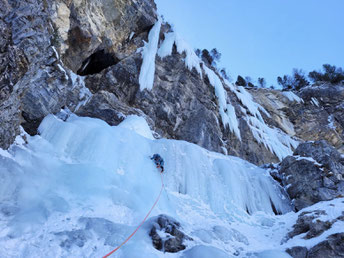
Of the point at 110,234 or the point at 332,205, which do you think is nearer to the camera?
the point at 110,234

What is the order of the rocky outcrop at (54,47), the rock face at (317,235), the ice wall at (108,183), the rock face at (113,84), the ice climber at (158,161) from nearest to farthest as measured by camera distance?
the ice wall at (108,183)
the rocky outcrop at (54,47)
the rock face at (317,235)
the rock face at (113,84)
the ice climber at (158,161)

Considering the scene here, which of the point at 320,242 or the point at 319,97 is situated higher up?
the point at 319,97

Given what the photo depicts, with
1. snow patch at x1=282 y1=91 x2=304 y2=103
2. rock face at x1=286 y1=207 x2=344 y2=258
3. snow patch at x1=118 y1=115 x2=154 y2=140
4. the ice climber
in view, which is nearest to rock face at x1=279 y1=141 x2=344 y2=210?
rock face at x1=286 y1=207 x2=344 y2=258

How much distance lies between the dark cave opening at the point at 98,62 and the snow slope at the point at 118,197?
500cm

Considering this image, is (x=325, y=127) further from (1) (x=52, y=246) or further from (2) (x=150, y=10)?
(1) (x=52, y=246)

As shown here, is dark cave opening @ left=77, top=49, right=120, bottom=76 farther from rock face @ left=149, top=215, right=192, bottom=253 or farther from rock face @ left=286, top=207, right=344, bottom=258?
rock face @ left=286, top=207, right=344, bottom=258

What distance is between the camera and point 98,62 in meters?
14.0

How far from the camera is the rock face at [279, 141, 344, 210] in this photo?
9.07 meters

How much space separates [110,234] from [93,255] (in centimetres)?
64

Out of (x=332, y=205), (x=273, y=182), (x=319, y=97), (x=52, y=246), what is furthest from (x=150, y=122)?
(x=319, y=97)

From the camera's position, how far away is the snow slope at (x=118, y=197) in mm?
4391

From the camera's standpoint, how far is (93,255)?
413cm

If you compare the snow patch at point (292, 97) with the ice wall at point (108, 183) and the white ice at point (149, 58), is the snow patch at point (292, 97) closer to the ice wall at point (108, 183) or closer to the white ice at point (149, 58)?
the white ice at point (149, 58)

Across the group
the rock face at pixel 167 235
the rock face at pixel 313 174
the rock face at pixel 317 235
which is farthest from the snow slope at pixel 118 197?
the rock face at pixel 313 174
